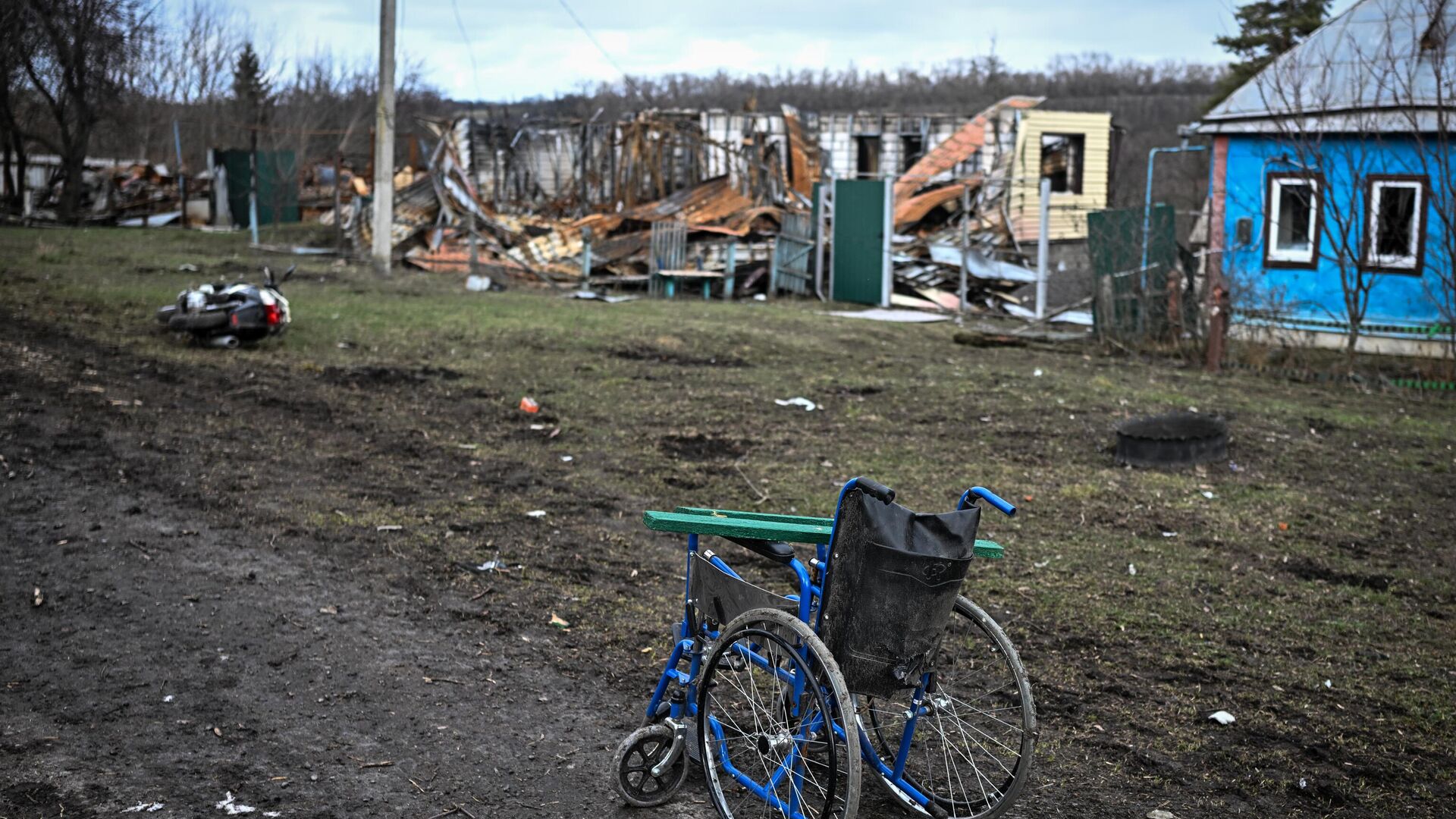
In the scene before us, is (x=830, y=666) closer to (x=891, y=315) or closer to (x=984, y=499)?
(x=984, y=499)

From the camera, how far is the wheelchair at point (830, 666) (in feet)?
10.1

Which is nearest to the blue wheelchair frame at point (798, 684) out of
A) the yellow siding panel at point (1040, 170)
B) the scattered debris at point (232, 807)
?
the scattered debris at point (232, 807)

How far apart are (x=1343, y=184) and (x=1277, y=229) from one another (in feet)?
3.95

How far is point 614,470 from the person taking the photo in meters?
8.02

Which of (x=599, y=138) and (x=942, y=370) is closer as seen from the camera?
(x=942, y=370)

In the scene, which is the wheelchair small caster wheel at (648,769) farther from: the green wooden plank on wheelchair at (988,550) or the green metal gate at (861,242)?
the green metal gate at (861,242)

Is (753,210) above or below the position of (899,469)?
above

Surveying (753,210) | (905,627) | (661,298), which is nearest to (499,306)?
(661,298)

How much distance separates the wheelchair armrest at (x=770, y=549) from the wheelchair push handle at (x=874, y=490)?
48 centimetres

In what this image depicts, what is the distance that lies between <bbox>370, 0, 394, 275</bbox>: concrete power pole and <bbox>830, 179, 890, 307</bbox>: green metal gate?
7.44 m

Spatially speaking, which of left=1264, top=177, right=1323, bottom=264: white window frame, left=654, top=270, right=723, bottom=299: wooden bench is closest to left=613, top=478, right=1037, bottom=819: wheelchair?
left=1264, top=177, right=1323, bottom=264: white window frame

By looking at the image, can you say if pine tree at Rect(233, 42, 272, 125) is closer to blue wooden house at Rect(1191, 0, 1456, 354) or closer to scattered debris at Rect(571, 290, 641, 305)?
scattered debris at Rect(571, 290, 641, 305)

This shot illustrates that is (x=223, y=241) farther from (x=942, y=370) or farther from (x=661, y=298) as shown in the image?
(x=942, y=370)

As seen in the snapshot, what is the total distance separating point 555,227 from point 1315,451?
16.8m
